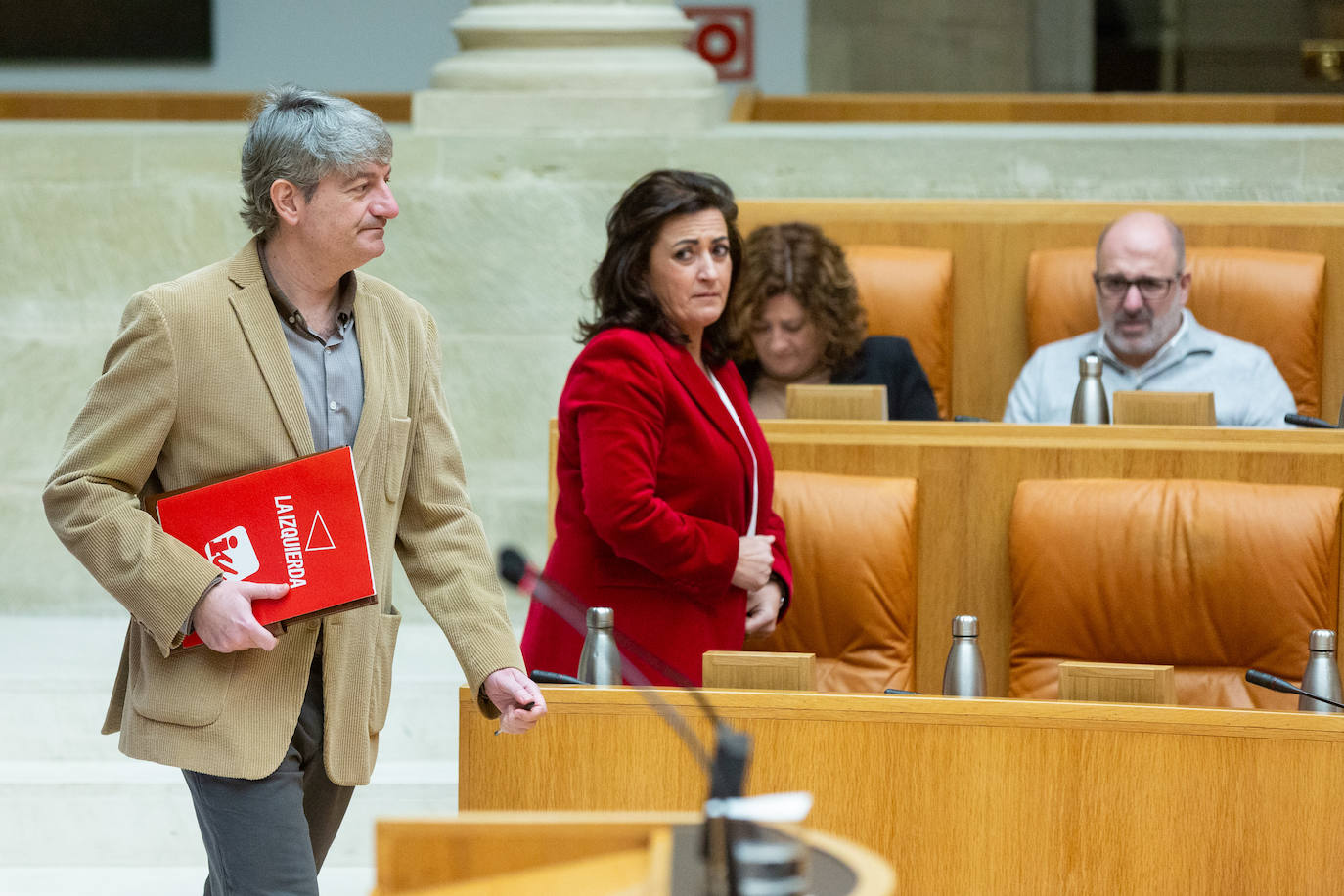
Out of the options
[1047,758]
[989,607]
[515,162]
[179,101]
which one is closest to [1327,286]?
[989,607]

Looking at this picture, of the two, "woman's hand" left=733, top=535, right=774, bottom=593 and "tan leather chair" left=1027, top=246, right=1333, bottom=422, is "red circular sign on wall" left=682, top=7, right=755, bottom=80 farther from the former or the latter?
"woman's hand" left=733, top=535, right=774, bottom=593

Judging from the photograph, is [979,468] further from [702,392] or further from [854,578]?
[702,392]

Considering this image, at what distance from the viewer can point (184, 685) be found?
1.60 metres

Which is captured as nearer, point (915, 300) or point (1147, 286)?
point (1147, 286)

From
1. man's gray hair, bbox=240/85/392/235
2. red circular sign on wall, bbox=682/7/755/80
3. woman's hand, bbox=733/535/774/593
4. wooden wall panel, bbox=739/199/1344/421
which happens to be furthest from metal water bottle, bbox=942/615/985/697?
red circular sign on wall, bbox=682/7/755/80

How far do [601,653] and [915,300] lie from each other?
5.43 ft

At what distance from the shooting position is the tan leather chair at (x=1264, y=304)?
345cm

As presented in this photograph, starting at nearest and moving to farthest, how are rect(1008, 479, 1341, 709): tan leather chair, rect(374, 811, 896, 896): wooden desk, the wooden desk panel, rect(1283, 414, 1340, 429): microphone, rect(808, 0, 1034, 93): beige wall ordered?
rect(374, 811, 896, 896): wooden desk, rect(1008, 479, 1341, 709): tan leather chair, the wooden desk panel, rect(1283, 414, 1340, 429): microphone, rect(808, 0, 1034, 93): beige wall

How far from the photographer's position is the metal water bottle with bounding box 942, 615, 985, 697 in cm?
218

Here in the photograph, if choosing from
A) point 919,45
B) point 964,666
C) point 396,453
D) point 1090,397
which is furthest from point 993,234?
point 919,45

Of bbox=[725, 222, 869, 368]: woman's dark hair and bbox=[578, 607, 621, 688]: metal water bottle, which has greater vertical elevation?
bbox=[725, 222, 869, 368]: woman's dark hair

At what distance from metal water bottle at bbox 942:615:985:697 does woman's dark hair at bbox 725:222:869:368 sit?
36.2 inches

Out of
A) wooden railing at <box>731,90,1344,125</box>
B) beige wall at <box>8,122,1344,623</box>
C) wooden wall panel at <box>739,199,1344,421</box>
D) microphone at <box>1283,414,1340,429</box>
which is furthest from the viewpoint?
wooden railing at <box>731,90,1344,125</box>

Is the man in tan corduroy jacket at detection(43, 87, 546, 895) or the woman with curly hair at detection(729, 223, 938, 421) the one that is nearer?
the man in tan corduroy jacket at detection(43, 87, 546, 895)
